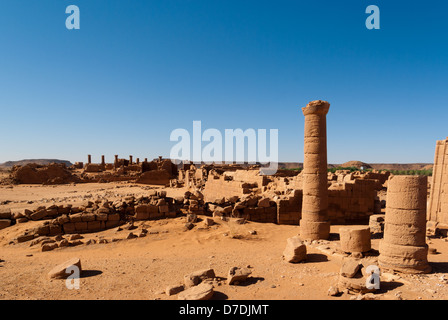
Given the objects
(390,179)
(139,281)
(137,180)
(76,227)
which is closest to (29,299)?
(139,281)

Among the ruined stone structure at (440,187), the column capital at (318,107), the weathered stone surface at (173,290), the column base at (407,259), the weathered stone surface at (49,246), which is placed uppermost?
the column capital at (318,107)

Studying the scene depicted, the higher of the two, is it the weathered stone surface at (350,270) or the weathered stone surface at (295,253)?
the weathered stone surface at (350,270)

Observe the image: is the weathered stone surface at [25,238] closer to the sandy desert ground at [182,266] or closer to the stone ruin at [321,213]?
the stone ruin at [321,213]

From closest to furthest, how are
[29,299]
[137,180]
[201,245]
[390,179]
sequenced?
[29,299] → [390,179] → [201,245] → [137,180]

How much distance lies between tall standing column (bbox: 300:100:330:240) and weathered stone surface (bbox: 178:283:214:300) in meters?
5.68

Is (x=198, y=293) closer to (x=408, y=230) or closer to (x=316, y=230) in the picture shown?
(x=408, y=230)

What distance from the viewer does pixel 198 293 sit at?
16.9ft

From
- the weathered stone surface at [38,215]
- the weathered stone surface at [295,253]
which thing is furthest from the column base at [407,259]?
the weathered stone surface at [38,215]

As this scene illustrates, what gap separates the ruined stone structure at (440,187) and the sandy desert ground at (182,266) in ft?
9.92

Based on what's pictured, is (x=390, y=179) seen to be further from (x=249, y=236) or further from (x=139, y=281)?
(x=139, y=281)

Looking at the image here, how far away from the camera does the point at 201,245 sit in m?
9.23

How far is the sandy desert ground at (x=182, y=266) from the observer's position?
551 cm
